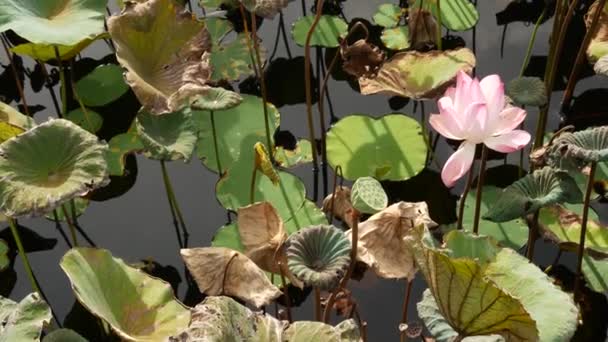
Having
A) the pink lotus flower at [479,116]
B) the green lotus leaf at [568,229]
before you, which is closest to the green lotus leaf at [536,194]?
the pink lotus flower at [479,116]

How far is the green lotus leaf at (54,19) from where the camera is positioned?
217 centimetres

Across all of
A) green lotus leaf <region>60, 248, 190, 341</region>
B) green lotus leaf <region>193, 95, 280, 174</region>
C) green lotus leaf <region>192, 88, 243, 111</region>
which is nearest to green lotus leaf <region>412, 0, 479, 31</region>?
green lotus leaf <region>193, 95, 280, 174</region>

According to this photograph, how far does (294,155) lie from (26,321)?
117cm

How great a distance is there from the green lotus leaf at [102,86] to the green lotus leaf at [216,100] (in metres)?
0.73

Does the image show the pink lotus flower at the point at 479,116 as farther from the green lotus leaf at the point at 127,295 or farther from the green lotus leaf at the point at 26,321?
the green lotus leaf at the point at 26,321

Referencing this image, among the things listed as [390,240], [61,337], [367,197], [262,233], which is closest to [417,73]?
[390,240]

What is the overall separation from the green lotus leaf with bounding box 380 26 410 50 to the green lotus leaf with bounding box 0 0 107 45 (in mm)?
1133

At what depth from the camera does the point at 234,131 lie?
8.87 ft

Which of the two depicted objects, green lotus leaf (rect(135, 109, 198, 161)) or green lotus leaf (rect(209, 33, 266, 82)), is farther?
green lotus leaf (rect(209, 33, 266, 82))

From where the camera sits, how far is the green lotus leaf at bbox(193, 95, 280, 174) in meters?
2.63

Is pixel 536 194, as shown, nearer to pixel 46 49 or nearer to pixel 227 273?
pixel 227 273

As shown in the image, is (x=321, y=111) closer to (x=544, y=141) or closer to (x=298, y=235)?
(x=544, y=141)

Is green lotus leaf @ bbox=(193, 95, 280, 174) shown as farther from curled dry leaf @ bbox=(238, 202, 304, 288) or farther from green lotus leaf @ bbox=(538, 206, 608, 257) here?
green lotus leaf @ bbox=(538, 206, 608, 257)

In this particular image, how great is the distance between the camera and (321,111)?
263 cm
